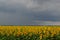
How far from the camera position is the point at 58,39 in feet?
35.4

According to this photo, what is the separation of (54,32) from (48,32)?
340 millimetres

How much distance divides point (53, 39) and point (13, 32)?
2.67m

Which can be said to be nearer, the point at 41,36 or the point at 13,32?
the point at 41,36

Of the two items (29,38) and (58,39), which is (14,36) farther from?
(58,39)

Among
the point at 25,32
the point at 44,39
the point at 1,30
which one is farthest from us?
the point at 1,30

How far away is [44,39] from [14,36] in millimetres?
1890

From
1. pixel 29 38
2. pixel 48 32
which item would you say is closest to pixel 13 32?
pixel 29 38

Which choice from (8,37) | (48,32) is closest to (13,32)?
(8,37)

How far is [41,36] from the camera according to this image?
1084cm

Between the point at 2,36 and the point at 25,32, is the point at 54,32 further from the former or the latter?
the point at 2,36

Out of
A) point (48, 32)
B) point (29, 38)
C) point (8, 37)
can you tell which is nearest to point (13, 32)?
point (8, 37)

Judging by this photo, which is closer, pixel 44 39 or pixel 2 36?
pixel 44 39

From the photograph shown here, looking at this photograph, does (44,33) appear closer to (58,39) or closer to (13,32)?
(58,39)

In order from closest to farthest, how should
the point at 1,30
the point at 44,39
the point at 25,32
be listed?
the point at 44,39 < the point at 25,32 < the point at 1,30
